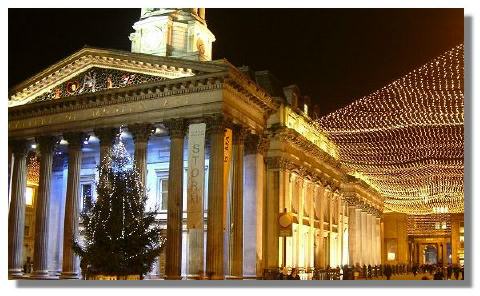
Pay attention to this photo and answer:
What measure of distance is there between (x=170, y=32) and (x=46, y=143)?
10582 mm

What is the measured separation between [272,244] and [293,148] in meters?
7.32

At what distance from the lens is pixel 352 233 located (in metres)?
62.7

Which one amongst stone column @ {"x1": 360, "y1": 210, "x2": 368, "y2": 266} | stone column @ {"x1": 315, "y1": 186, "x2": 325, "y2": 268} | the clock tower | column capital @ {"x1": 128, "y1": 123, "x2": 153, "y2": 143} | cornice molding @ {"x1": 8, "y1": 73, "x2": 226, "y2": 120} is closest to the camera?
cornice molding @ {"x1": 8, "y1": 73, "x2": 226, "y2": 120}

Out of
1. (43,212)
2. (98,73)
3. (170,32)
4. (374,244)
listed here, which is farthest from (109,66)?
(374,244)

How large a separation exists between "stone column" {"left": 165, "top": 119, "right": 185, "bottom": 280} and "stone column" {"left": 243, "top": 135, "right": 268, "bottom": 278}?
4.94 meters

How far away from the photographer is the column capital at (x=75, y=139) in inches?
1436

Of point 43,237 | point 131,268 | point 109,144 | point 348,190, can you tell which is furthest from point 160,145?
point 348,190

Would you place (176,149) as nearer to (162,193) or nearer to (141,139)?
(141,139)

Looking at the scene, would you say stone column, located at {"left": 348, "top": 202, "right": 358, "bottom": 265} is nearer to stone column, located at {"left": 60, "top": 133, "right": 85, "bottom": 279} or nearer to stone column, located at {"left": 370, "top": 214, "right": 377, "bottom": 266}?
stone column, located at {"left": 370, "top": 214, "right": 377, "bottom": 266}

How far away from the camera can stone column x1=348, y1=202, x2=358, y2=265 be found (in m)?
61.2

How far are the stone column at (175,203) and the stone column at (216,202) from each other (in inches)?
65.6

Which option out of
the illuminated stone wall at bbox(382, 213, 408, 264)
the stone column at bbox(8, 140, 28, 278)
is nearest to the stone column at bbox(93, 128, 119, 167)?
the stone column at bbox(8, 140, 28, 278)

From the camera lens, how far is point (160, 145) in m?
40.0
